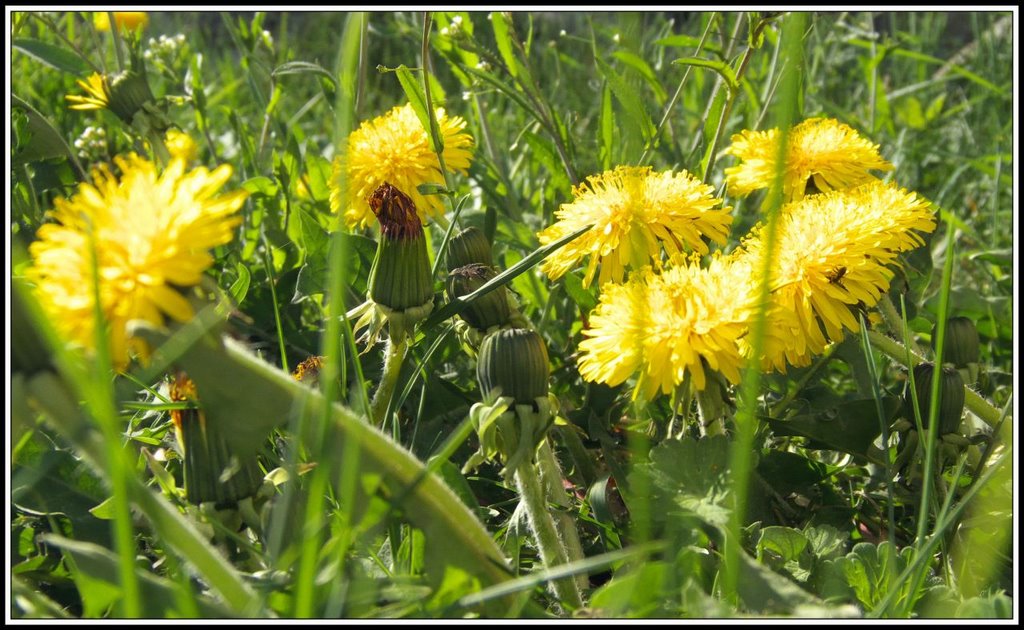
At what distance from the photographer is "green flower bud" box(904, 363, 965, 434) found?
3.08ft

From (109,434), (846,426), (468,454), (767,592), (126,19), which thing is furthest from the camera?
(126,19)

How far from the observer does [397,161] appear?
122 centimetres

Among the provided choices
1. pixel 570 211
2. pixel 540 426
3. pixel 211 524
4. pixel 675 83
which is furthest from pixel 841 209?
pixel 675 83

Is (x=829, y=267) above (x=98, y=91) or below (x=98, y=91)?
below

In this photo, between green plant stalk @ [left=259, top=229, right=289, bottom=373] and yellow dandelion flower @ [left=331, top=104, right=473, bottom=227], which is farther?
yellow dandelion flower @ [left=331, top=104, right=473, bottom=227]

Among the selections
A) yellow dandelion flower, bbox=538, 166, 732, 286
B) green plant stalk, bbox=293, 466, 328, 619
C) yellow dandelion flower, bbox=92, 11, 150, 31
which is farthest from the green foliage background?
yellow dandelion flower, bbox=92, 11, 150, 31

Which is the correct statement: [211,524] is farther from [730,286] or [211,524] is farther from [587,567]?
[730,286]

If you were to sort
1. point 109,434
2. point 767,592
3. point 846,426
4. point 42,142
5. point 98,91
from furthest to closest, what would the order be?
point 98,91, point 42,142, point 846,426, point 767,592, point 109,434

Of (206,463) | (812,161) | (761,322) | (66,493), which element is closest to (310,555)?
(206,463)

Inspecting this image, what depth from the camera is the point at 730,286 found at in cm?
90

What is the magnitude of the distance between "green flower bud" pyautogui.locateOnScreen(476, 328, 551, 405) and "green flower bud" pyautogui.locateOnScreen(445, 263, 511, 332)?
5.8 inches

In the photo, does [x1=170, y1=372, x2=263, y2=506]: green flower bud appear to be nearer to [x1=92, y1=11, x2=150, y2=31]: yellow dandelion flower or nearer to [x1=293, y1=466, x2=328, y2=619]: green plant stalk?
[x1=293, y1=466, x2=328, y2=619]: green plant stalk

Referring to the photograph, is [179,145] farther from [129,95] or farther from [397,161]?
[397,161]

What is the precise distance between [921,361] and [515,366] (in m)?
0.51
